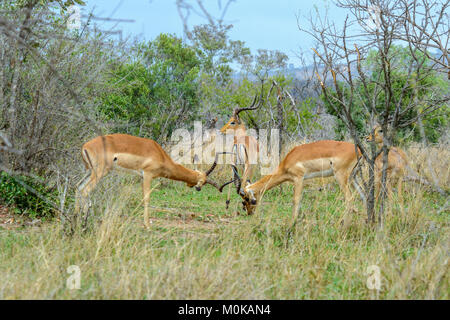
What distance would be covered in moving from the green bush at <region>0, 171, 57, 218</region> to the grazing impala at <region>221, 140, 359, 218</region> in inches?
99.3

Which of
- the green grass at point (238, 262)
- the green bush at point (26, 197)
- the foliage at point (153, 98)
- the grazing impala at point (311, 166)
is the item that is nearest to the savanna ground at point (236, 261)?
the green grass at point (238, 262)

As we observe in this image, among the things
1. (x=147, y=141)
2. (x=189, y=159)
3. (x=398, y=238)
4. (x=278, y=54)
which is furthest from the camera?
(x=278, y=54)

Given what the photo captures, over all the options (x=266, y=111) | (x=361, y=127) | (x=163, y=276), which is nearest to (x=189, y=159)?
(x=266, y=111)

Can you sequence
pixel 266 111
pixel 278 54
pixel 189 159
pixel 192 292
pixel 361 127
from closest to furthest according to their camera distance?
pixel 192 292 → pixel 189 159 → pixel 266 111 → pixel 361 127 → pixel 278 54

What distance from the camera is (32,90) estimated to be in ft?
22.5

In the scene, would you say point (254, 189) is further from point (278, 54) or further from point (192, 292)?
point (278, 54)

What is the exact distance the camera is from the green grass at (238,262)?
3.33 m

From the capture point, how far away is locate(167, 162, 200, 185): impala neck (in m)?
6.96

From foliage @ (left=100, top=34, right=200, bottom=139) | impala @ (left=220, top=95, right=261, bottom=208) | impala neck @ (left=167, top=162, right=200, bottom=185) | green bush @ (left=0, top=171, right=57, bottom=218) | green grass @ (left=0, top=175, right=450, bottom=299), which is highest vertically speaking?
foliage @ (left=100, top=34, right=200, bottom=139)

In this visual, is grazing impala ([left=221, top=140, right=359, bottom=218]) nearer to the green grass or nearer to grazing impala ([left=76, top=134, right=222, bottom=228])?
grazing impala ([left=76, top=134, right=222, bottom=228])

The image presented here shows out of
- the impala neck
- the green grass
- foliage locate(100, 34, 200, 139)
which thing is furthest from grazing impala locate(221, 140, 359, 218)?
foliage locate(100, 34, 200, 139)

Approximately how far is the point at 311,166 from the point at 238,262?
11.0ft

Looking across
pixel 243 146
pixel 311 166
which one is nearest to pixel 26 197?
pixel 311 166

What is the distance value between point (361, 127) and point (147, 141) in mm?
9596
